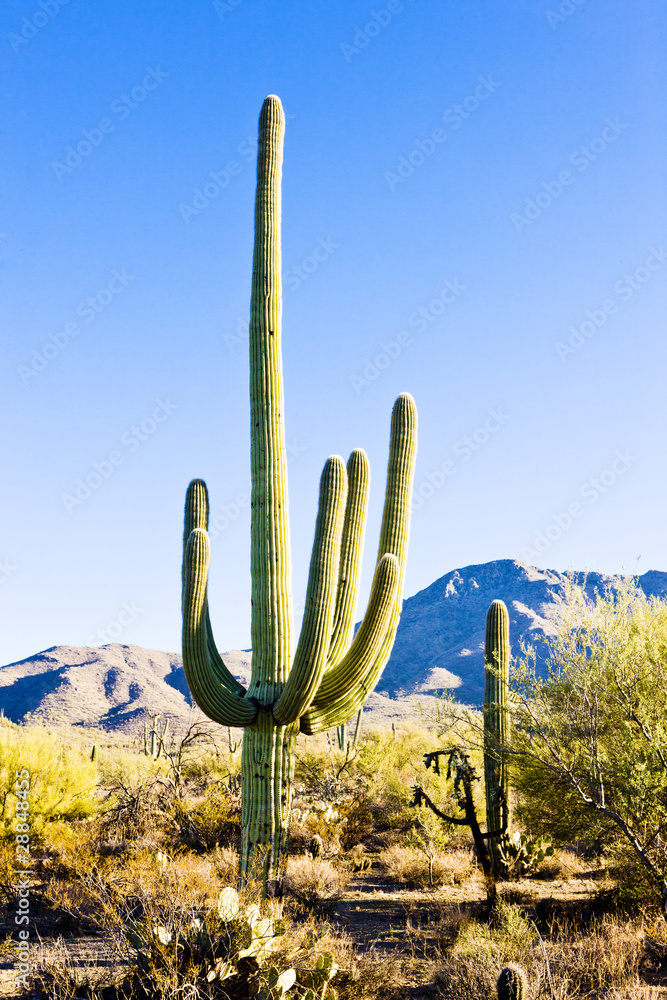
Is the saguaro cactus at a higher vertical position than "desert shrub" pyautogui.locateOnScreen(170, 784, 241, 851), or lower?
higher

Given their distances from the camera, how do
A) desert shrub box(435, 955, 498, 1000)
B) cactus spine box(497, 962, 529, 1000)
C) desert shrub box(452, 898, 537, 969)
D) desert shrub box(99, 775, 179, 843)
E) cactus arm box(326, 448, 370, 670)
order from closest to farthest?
cactus spine box(497, 962, 529, 1000)
desert shrub box(435, 955, 498, 1000)
desert shrub box(452, 898, 537, 969)
cactus arm box(326, 448, 370, 670)
desert shrub box(99, 775, 179, 843)

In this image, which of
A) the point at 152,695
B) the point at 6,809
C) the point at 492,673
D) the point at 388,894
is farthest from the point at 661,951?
the point at 152,695

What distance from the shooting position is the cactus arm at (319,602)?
8.24m

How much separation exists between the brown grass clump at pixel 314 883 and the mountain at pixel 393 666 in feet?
104

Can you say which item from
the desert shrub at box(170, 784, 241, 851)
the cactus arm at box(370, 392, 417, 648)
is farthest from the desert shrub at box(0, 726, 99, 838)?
the cactus arm at box(370, 392, 417, 648)

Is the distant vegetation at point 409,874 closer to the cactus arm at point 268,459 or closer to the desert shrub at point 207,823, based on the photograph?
the desert shrub at point 207,823

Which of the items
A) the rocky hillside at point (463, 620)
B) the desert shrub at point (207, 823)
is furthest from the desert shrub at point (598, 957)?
the rocky hillside at point (463, 620)

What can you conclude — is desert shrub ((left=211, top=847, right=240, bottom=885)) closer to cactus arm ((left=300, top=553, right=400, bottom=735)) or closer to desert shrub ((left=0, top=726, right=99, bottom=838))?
cactus arm ((left=300, top=553, right=400, bottom=735))

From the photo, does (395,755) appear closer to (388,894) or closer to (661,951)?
(388,894)

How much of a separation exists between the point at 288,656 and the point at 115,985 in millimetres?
3696

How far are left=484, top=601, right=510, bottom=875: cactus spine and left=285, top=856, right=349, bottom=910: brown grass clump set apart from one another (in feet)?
7.63

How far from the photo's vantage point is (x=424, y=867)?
12219mm

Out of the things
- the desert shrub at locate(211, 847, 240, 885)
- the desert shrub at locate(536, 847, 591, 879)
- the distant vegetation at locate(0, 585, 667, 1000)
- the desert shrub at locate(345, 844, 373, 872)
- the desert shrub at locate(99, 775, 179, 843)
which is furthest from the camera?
the desert shrub at locate(345, 844, 373, 872)

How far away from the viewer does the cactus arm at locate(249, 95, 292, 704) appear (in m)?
8.71
